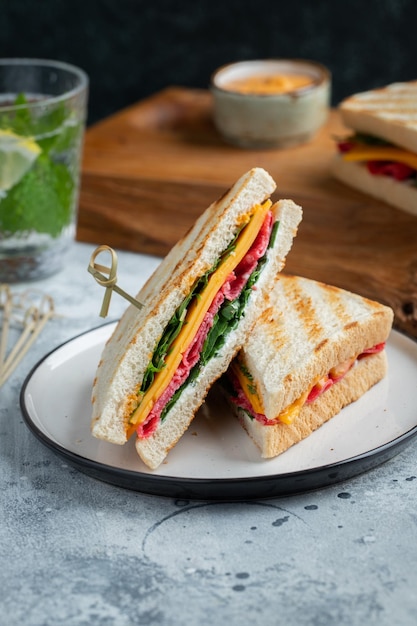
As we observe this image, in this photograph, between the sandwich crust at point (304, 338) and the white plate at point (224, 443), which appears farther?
the sandwich crust at point (304, 338)

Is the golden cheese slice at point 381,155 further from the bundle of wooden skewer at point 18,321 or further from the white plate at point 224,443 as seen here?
the bundle of wooden skewer at point 18,321

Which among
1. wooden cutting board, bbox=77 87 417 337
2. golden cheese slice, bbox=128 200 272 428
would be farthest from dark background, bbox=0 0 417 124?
golden cheese slice, bbox=128 200 272 428

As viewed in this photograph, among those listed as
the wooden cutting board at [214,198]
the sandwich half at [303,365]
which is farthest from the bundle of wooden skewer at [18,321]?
the sandwich half at [303,365]

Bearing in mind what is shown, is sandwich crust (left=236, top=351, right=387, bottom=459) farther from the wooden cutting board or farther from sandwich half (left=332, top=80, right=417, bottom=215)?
sandwich half (left=332, top=80, right=417, bottom=215)

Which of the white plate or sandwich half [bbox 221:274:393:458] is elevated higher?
sandwich half [bbox 221:274:393:458]

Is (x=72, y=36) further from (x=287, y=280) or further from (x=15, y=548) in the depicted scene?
(x=15, y=548)
